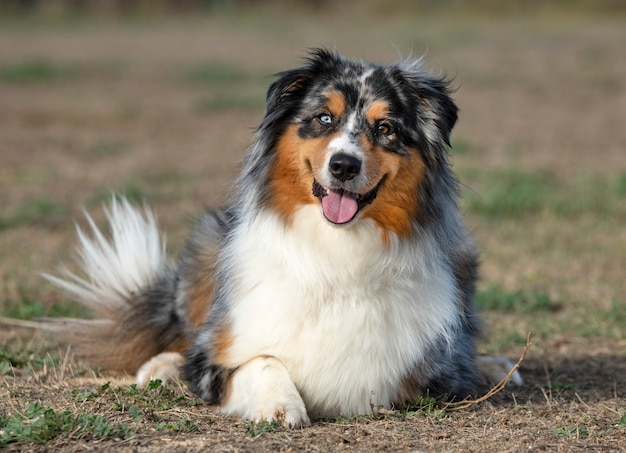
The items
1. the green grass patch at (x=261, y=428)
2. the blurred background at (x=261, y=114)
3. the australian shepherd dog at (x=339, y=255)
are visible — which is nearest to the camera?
the green grass patch at (x=261, y=428)

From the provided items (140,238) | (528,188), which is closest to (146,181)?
(528,188)

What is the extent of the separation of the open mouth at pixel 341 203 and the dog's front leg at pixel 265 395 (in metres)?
0.78

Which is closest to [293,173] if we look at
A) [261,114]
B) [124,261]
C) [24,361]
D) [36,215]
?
[124,261]

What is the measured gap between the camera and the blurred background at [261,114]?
25.7ft

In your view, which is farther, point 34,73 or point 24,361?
point 34,73

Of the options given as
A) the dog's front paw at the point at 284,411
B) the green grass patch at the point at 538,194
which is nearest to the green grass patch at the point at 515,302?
the green grass patch at the point at 538,194

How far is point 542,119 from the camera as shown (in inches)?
675

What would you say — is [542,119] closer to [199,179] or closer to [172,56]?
[199,179]

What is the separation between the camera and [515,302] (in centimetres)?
755

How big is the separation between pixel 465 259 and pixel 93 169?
807 cm

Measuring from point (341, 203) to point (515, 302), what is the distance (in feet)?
11.5

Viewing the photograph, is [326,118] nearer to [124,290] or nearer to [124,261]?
[124,261]

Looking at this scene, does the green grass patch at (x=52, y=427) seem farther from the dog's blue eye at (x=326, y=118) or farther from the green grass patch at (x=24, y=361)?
the dog's blue eye at (x=326, y=118)

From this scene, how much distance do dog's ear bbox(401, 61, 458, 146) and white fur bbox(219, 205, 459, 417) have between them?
537 mm
